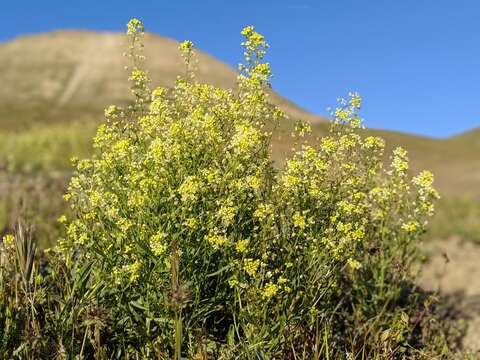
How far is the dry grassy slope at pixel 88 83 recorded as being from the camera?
135 feet

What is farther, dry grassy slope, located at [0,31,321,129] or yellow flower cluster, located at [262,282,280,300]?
dry grassy slope, located at [0,31,321,129]

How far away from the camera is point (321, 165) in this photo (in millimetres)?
4625

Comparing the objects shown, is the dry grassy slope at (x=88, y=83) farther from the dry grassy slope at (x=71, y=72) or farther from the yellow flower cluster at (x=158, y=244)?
the yellow flower cluster at (x=158, y=244)

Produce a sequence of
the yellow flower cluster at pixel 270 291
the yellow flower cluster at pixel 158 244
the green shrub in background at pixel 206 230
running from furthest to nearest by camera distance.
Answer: the green shrub in background at pixel 206 230
the yellow flower cluster at pixel 270 291
the yellow flower cluster at pixel 158 244

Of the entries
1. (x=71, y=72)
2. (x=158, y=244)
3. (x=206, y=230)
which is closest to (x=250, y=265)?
(x=206, y=230)

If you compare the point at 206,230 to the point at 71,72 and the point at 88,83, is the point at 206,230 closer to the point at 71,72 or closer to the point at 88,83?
the point at 88,83

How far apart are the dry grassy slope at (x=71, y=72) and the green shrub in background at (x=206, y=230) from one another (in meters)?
34.3

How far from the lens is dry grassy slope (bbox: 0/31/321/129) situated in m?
48.0

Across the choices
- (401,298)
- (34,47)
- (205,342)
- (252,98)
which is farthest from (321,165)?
(34,47)

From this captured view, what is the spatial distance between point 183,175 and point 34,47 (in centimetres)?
6891

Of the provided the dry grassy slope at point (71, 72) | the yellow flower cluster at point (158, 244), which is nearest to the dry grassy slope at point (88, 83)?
the dry grassy slope at point (71, 72)

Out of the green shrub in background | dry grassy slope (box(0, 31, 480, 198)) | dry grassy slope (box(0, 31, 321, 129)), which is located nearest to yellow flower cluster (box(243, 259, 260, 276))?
the green shrub in background

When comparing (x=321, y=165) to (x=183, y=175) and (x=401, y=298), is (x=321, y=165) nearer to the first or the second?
Result: (x=183, y=175)

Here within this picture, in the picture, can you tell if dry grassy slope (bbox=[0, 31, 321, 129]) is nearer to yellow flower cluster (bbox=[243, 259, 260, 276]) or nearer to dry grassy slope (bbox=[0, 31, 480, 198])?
dry grassy slope (bbox=[0, 31, 480, 198])
